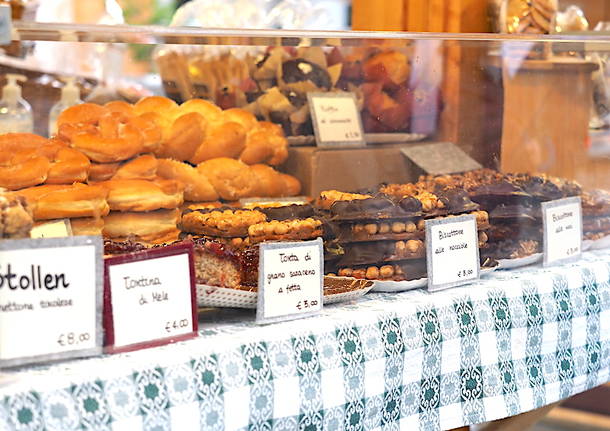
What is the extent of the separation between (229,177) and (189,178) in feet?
0.34

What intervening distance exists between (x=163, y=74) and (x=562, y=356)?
3.88ft

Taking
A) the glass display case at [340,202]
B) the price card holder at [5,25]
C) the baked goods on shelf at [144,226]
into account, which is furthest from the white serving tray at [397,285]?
the price card holder at [5,25]

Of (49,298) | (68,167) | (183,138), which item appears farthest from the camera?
(183,138)

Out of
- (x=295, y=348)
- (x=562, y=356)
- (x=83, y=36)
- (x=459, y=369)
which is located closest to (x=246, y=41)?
(x=83, y=36)

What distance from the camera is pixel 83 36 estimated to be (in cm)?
137

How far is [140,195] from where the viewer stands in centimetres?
162

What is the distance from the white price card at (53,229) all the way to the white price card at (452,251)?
0.61 meters

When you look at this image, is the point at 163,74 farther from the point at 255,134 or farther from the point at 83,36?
the point at 83,36

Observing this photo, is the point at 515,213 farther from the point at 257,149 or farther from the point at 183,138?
the point at 183,138

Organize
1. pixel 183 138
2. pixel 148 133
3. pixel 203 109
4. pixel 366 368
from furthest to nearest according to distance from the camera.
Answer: pixel 203 109 → pixel 183 138 → pixel 148 133 → pixel 366 368

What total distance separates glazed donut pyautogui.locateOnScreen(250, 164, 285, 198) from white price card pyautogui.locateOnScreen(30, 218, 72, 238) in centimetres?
63

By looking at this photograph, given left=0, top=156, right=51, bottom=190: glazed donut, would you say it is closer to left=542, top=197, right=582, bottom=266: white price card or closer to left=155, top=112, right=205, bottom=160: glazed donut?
left=155, top=112, right=205, bottom=160: glazed donut

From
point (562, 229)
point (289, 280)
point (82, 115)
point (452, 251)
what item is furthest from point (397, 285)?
point (82, 115)

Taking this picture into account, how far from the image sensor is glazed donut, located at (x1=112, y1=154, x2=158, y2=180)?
1.66 m
